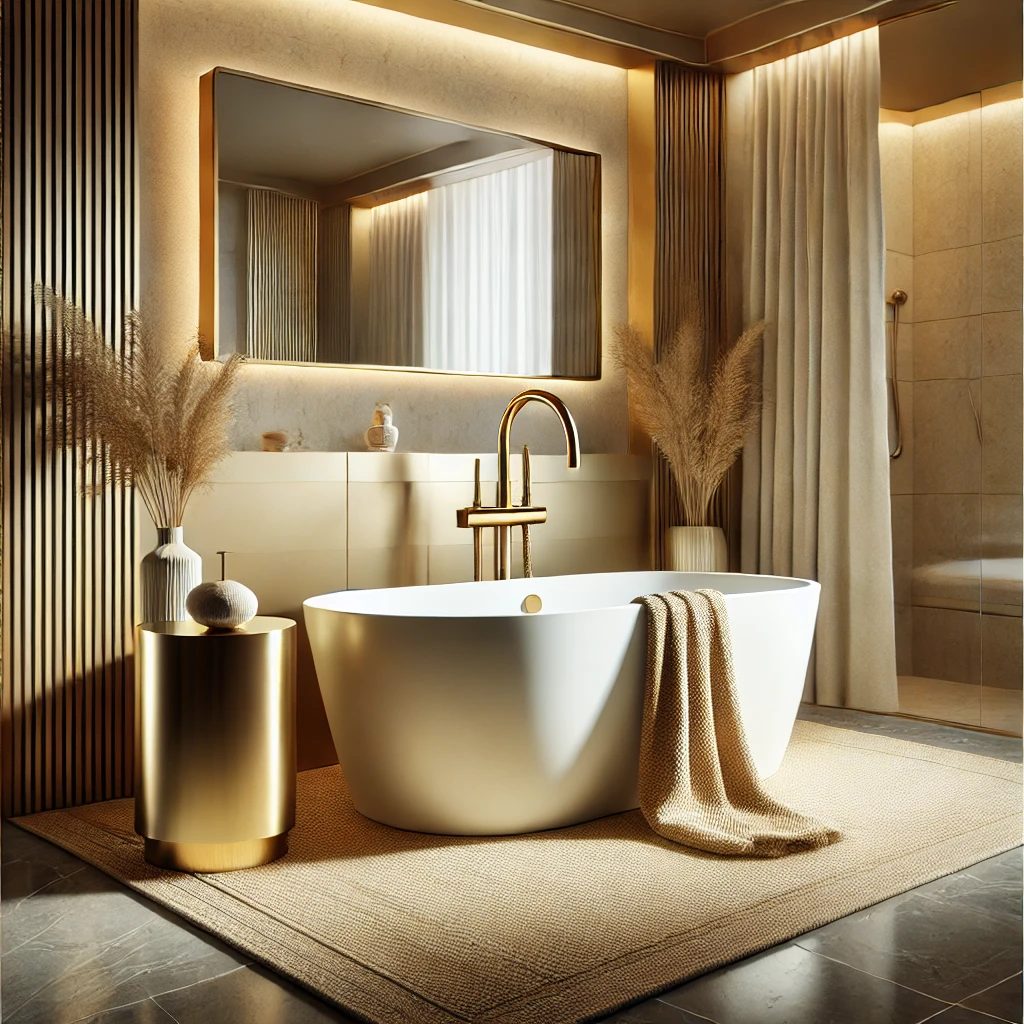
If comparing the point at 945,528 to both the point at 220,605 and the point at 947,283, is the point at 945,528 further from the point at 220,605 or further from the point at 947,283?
the point at 220,605

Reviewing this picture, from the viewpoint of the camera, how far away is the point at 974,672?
3.99 metres

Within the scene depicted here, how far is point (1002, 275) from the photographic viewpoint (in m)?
3.88

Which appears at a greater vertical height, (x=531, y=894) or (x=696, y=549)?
(x=696, y=549)

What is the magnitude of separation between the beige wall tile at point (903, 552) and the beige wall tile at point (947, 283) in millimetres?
660

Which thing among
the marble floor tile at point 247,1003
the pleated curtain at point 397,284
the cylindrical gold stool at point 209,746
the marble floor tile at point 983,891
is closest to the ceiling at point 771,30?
the pleated curtain at point 397,284

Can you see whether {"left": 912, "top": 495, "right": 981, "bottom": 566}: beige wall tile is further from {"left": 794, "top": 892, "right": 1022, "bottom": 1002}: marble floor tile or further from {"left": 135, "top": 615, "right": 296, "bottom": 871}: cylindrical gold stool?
{"left": 135, "top": 615, "right": 296, "bottom": 871}: cylindrical gold stool

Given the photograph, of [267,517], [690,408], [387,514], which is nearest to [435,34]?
[690,408]

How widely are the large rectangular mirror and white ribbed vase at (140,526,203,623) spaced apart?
742 mm

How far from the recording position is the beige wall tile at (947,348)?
13.0 feet

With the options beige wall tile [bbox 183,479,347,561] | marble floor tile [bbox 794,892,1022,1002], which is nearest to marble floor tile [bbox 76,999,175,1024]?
marble floor tile [bbox 794,892,1022,1002]

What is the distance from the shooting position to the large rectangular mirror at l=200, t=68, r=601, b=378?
135 inches

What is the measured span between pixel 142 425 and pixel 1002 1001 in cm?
225

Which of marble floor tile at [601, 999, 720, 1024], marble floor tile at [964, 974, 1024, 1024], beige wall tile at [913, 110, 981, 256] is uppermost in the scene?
beige wall tile at [913, 110, 981, 256]

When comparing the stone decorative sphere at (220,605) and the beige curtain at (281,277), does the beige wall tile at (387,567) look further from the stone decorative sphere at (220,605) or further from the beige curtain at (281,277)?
the stone decorative sphere at (220,605)
